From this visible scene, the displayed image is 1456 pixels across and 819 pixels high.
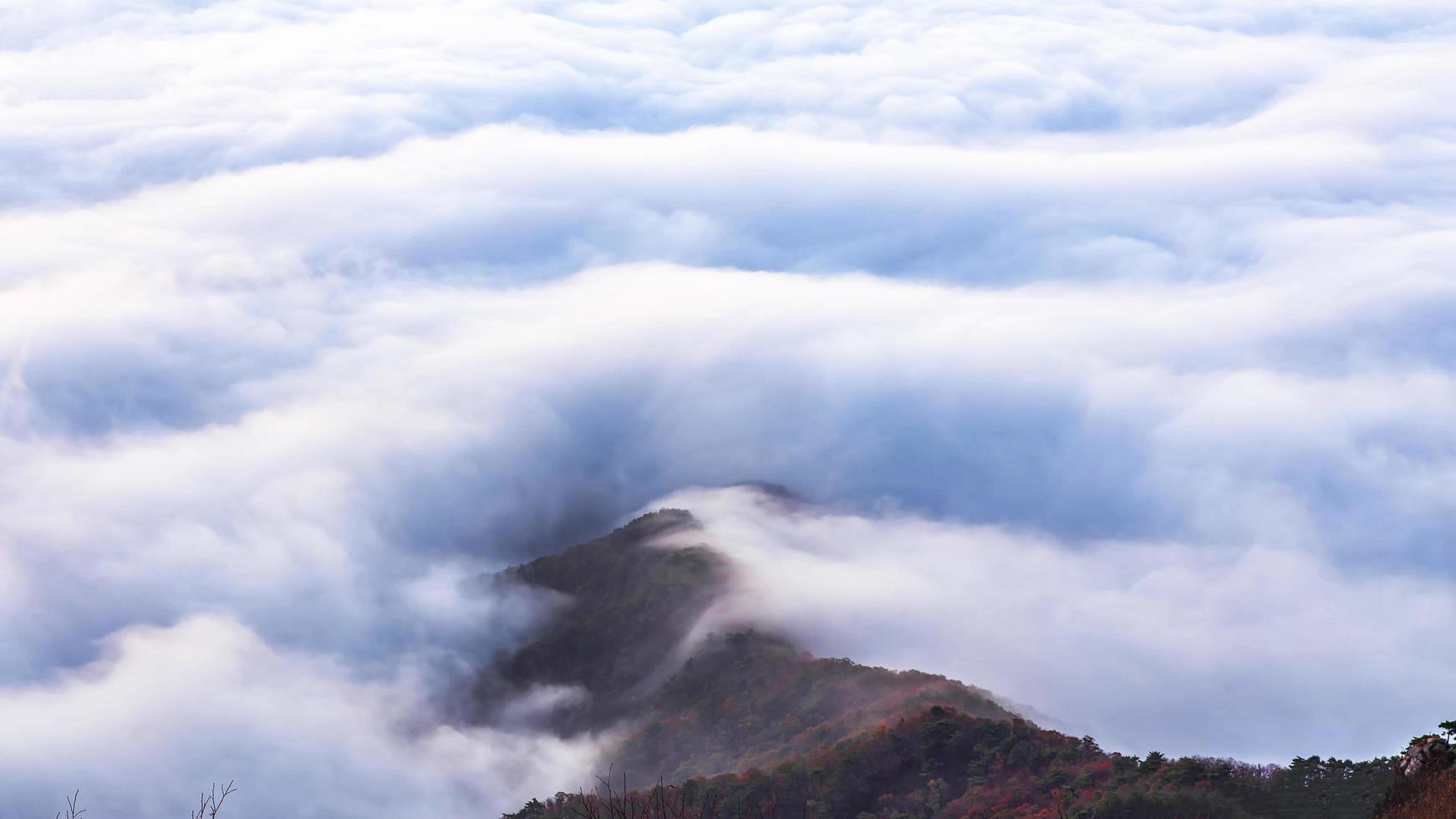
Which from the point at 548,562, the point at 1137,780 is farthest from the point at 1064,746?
the point at 548,562

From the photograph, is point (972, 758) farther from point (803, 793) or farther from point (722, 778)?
point (722, 778)

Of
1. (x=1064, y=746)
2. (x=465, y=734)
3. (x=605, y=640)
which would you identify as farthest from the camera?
(x=465, y=734)

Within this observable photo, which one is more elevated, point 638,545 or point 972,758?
point 638,545

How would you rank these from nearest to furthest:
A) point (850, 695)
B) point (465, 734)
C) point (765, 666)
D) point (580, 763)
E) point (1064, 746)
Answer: point (1064, 746), point (850, 695), point (765, 666), point (580, 763), point (465, 734)

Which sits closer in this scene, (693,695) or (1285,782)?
(1285,782)

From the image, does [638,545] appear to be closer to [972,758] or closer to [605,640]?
[605,640]

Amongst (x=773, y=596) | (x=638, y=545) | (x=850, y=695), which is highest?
(x=638, y=545)

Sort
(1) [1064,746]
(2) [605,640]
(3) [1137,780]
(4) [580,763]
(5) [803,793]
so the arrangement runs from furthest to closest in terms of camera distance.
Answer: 1. (2) [605,640]
2. (4) [580,763]
3. (5) [803,793]
4. (1) [1064,746]
5. (3) [1137,780]

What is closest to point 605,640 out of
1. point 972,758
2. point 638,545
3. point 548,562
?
point 638,545

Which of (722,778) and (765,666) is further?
(765,666)
